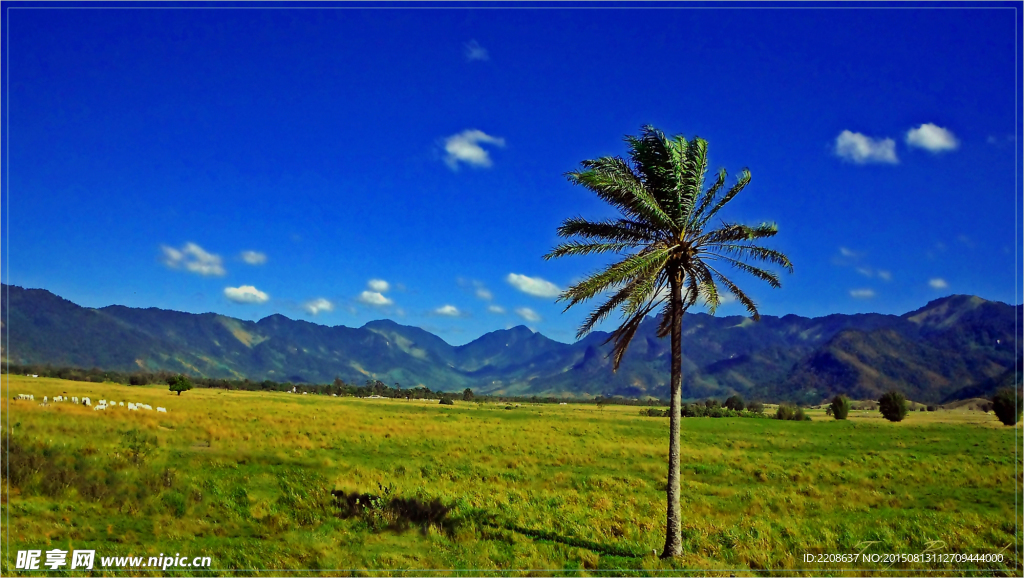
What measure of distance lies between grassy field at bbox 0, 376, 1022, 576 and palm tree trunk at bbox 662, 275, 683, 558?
25.5 inches

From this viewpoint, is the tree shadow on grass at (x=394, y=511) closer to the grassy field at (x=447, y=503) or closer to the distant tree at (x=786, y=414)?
the grassy field at (x=447, y=503)

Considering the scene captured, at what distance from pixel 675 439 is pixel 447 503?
10.3m

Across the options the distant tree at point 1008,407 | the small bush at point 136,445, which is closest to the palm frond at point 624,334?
the small bush at point 136,445

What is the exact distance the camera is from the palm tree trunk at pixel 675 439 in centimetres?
1880

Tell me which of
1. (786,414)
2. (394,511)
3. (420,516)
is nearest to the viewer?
(394,511)

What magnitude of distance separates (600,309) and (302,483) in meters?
16.1

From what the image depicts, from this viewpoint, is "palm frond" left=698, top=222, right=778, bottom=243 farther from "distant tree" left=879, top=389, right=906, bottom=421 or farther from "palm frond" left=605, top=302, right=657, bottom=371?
"distant tree" left=879, top=389, right=906, bottom=421

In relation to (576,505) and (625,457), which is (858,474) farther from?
(576,505)

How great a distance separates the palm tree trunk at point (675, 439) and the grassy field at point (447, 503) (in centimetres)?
65

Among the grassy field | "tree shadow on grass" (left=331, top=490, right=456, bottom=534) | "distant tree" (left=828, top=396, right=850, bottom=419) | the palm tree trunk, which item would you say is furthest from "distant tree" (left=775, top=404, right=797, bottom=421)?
the palm tree trunk

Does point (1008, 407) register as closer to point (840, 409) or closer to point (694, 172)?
point (840, 409)

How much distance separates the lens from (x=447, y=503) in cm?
2467

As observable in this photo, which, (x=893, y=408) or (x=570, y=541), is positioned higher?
(x=893, y=408)

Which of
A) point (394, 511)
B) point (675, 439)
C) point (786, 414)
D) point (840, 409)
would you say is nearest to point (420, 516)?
point (394, 511)
